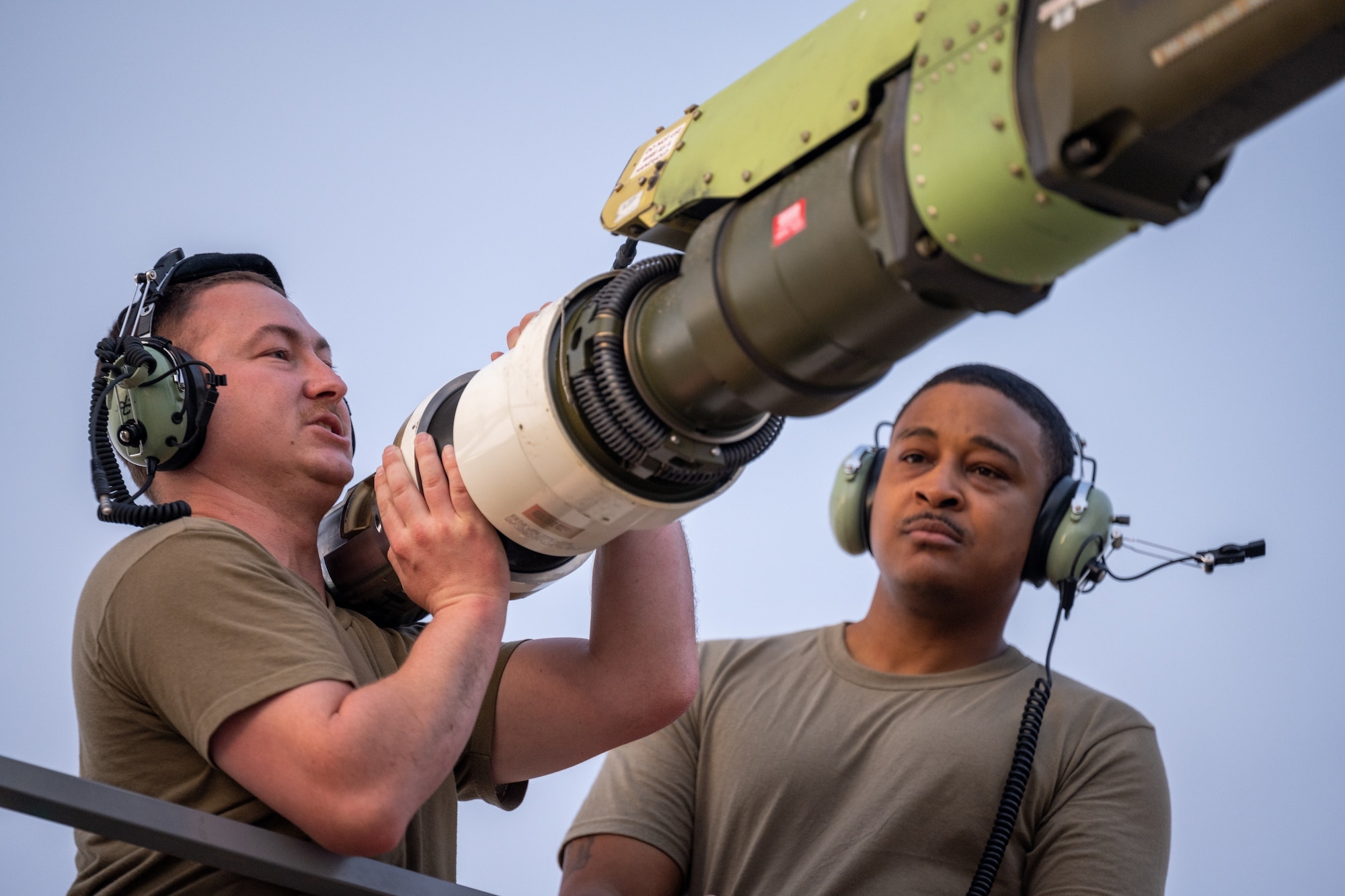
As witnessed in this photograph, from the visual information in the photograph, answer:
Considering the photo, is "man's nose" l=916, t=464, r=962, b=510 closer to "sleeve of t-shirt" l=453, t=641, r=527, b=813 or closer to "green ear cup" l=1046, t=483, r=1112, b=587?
"green ear cup" l=1046, t=483, r=1112, b=587

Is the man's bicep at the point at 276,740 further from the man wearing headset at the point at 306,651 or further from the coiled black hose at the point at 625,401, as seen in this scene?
the coiled black hose at the point at 625,401

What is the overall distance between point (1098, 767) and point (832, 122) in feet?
3.97

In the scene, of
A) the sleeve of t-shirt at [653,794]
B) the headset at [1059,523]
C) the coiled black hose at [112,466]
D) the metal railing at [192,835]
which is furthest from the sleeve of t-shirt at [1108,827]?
the coiled black hose at [112,466]

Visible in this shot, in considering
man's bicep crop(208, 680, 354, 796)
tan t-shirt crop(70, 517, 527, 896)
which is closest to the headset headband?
tan t-shirt crop(70, 517, 527, 896)

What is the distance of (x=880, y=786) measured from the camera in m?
2.03

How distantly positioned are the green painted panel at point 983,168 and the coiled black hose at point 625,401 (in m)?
0.42

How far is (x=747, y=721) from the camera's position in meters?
2.20

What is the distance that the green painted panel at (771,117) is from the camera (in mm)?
1221

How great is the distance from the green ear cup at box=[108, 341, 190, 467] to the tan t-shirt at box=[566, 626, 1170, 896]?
93cm

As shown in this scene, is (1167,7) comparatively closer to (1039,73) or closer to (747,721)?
(1039,73)

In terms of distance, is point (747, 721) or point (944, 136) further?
point (747, 721)

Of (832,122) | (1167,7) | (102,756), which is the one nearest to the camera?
(1167,7)

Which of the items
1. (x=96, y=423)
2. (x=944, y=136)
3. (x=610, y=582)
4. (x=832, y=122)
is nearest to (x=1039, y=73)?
(x=944, y=136)

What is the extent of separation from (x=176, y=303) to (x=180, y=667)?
709 mm
